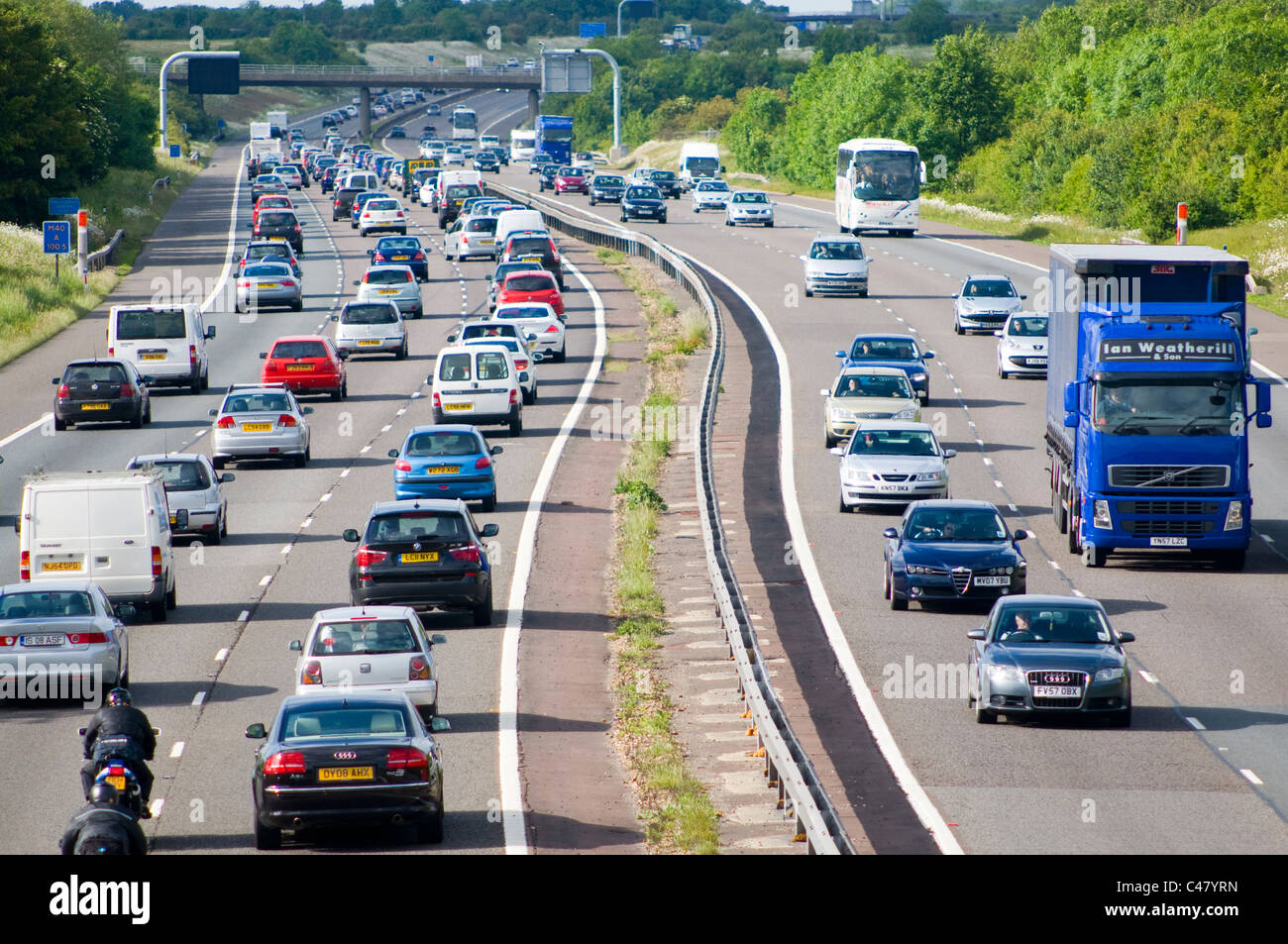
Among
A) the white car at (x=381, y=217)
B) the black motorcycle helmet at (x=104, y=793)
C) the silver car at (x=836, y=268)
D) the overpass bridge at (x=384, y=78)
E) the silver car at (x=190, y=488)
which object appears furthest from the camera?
the overpass bridge at (x=384, y=78)

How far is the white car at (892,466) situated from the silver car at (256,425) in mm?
10952

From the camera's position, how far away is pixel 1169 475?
28.4 meters

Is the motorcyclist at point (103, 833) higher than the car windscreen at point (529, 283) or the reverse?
higher

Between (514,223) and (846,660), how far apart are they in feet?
181

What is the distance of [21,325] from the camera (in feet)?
192

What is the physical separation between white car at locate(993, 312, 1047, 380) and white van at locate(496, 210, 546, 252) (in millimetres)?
30866

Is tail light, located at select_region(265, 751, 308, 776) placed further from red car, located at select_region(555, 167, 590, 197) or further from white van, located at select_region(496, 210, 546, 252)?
red car, located at select_region(555, 167, 590, 197)

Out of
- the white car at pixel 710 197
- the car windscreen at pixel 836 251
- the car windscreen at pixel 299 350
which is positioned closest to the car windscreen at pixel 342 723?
the car windscreen at pixel 299 350

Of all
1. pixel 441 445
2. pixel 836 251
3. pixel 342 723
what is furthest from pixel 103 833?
pixel 836 251

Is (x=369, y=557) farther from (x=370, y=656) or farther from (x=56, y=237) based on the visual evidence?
(x=56, y=237)

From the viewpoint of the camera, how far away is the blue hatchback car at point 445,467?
31.9 meters

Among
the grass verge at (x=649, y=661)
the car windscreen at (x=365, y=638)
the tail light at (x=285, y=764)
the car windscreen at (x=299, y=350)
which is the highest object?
the tail light at (x=285, y=764)

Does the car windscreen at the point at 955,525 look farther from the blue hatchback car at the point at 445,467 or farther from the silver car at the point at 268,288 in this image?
the silver car at the point at 268,288

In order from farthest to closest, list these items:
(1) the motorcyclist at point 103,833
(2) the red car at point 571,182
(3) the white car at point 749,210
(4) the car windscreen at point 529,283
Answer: (2) the red car at point 571,182
(3) the white car at point 749,210
(4) the car windscreen at point 529,283
(1) the motorcyclist at point 103,833
